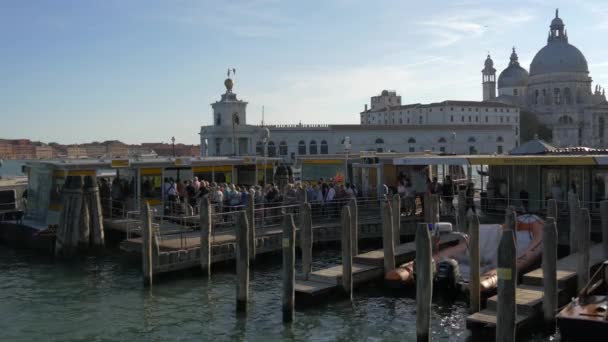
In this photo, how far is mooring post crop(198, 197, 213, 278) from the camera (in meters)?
16.0

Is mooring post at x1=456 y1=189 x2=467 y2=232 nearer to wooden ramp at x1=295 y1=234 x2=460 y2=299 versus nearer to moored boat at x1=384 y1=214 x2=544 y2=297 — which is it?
A: wooden ramp at x1=295 y1=234 x2=460 y2=299

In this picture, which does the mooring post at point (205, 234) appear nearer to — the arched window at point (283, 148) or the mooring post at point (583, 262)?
the mooring post at point (583, 262)

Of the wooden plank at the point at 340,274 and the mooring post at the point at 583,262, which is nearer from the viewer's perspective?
the mooring post at the point at 583,262

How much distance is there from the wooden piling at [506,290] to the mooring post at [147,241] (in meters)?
8.24

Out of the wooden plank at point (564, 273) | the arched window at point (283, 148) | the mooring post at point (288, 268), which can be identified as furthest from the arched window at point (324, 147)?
the mooring post at point (288, 268)

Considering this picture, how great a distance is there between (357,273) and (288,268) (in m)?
2.95

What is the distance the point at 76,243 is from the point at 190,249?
4342mm

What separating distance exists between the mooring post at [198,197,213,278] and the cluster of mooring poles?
4403mm

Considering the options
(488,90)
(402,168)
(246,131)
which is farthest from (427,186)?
(488,90)

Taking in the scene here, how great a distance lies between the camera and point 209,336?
41.7ft

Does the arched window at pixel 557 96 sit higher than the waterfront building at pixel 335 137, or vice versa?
the arched window at pixel 557 96

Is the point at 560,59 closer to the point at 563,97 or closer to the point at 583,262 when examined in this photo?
the point at 563,97

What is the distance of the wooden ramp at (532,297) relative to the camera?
1173 centimetres

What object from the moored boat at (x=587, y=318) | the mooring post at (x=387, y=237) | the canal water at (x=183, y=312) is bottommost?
the canal water at (x=183, y=312)
